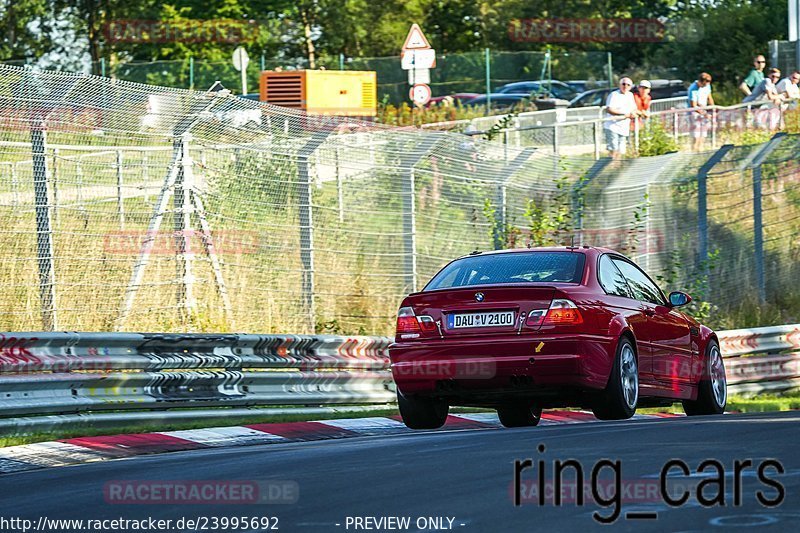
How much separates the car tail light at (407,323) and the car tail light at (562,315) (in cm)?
103

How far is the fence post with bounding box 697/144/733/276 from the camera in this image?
68.1ft

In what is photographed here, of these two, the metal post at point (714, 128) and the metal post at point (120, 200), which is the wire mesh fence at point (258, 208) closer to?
the metal post at point (120, 200)

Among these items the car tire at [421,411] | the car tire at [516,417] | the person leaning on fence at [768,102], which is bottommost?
the car tire at [516,417]

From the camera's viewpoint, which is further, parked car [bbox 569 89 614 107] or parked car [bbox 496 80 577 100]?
parked car [bbox 496 80 577 100]

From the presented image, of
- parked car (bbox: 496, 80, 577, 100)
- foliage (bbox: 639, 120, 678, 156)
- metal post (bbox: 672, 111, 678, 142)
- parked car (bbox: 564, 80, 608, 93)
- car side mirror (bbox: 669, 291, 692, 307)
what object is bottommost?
car side mirror (bbox: 669, 291, 692, 307)

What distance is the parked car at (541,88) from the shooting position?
173ft

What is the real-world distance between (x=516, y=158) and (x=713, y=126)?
12225 millimetres

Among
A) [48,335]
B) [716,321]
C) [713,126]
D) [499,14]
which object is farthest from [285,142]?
[499,14]

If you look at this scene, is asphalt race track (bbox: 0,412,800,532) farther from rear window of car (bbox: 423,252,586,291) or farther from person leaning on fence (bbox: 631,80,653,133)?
person leaning on fence (bbox: 631,80,653,133)

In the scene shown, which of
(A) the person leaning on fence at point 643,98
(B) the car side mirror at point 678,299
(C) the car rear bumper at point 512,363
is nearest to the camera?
(C) the car rear bumper at point 512,363

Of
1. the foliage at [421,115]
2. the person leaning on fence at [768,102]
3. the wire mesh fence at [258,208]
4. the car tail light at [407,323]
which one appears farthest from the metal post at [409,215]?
the foliage at [421,115]

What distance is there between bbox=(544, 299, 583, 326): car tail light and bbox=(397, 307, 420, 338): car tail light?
103 cm

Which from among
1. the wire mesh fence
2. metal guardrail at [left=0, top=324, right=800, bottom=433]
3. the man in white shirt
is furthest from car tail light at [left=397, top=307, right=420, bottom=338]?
the man in white shirt

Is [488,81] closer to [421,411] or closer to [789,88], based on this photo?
→ [789,88]
